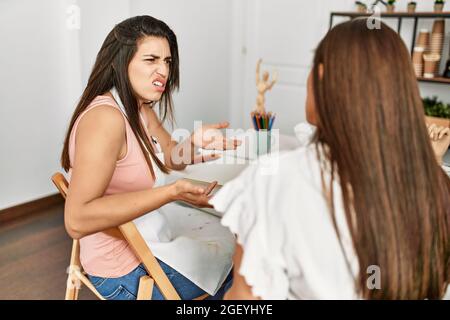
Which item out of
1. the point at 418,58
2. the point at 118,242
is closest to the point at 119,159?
the point at 118,242

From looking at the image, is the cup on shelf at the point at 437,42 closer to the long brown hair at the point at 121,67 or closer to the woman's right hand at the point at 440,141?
the woman's right hand at the point at 440,141

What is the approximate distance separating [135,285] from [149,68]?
0.56 metres

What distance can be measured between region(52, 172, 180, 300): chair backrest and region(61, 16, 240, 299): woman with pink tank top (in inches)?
1.0

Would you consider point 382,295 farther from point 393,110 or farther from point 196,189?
point 196,189

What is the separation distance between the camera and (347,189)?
0.69 meters

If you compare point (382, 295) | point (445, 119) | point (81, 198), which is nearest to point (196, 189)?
point (81, 198)

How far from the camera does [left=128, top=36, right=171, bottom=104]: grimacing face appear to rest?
3.79 feet

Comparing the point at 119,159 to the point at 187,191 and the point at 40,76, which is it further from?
the point at 40,76

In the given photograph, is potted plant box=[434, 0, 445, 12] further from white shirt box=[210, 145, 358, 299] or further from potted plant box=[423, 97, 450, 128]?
white shirt box=[210, 145, 358, 299]

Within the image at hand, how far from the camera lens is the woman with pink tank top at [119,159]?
3.21ft

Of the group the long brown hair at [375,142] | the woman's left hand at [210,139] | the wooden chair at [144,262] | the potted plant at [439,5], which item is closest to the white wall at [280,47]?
the potted plant at [439,5]

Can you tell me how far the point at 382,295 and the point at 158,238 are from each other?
59 cm
